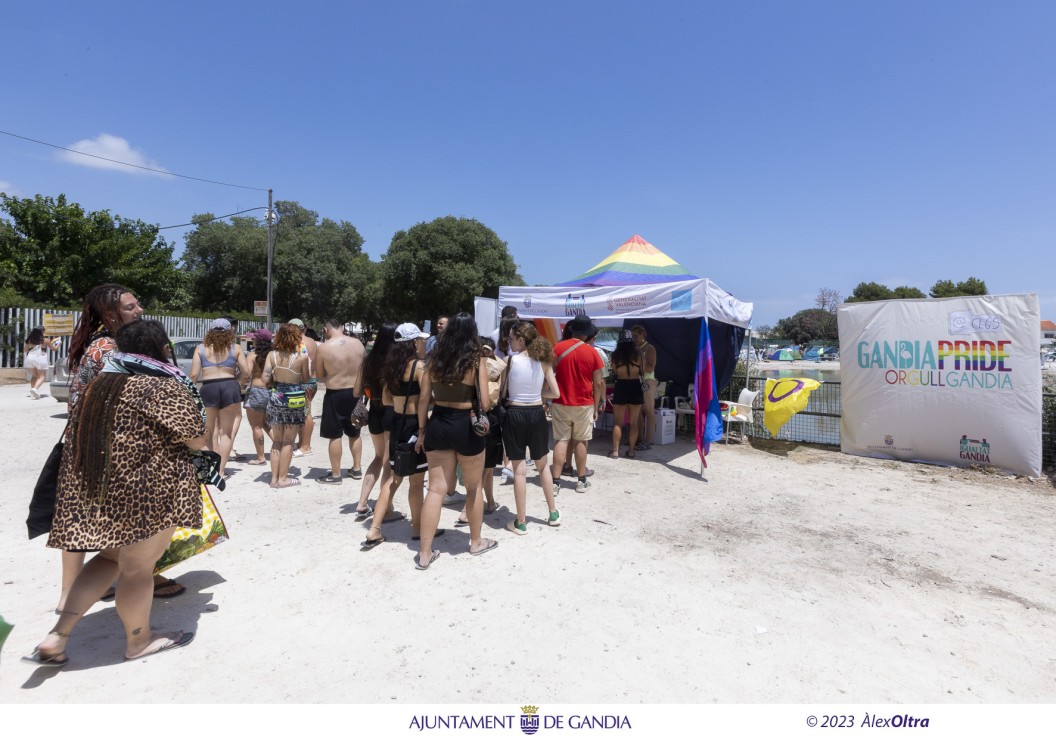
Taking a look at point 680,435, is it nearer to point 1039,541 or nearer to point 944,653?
point 1039,541

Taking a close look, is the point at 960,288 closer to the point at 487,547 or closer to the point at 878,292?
the point at 878,292

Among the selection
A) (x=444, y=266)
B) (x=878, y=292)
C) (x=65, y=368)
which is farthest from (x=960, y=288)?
(x=65, y=368)

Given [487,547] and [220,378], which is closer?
[487,547]

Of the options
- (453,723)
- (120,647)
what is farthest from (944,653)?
(120,647)

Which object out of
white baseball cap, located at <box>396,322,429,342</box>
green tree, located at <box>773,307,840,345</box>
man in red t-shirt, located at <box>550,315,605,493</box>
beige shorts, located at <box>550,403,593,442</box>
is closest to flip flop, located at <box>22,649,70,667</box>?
white baseball cap, located at <box>396,322,429,342</box>

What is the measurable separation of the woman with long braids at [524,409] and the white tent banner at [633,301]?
2.88 metres

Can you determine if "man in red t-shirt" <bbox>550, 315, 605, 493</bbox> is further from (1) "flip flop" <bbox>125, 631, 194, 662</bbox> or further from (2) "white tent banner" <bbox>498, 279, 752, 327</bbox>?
(1) "flip flop" <bbox>125, 631, 194, 662</bbox>

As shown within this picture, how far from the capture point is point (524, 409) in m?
4.54

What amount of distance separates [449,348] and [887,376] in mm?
6849

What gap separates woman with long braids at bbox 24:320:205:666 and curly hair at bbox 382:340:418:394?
1.61 meters

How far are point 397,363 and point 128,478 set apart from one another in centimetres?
194

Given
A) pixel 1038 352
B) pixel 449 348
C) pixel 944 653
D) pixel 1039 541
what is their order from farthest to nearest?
pixel 1038 352
pixel 1039 541
pixel 449 348
pixel 944 653

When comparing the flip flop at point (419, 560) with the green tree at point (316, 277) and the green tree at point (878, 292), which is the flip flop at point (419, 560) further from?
the green tree at point (878, 292)

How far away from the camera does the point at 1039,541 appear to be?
473 centimetres
